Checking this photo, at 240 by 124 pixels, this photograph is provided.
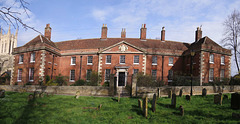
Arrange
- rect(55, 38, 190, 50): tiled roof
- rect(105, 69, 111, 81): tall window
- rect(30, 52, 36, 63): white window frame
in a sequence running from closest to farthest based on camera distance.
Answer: rect(105, 69, 111, 81): tall window
rect(30, 52, 36, 63): white window frame
rect(55, 38, 190, 50): tiled roof

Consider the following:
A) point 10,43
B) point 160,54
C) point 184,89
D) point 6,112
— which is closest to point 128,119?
point 6,112

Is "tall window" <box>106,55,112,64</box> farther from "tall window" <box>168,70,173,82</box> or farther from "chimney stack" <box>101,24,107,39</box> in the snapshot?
"tall window" <box>168,70,173,82</box>

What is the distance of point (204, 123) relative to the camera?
21.9 feet

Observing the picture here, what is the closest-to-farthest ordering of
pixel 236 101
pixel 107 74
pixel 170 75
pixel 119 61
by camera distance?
1. pixel 236 101
2. pixel 107 74
3. pixel 119 61
4. pixel 170 75

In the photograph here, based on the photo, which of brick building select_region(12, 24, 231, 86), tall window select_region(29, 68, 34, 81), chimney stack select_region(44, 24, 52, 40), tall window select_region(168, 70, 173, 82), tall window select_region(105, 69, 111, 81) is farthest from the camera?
chimney stack select_region(44, 24, 52, 40)

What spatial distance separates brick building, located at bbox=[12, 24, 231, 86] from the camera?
2378 cm

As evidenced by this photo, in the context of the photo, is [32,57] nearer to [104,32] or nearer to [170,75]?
[104,32]

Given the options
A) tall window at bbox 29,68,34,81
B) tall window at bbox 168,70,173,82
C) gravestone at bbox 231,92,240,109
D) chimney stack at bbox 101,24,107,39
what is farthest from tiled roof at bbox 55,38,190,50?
gravestone at bbox 231,92,240,109

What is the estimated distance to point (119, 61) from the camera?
83.6 feet

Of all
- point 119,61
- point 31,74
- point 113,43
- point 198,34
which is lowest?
point 31,74

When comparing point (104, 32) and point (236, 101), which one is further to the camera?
point (104, 32)

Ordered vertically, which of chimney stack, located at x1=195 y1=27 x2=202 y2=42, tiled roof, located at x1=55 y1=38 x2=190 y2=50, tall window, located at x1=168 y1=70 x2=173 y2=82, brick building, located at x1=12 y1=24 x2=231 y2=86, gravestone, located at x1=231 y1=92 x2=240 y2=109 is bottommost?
gravestone, located at x1=231 y1=92 x2=240 y2=109

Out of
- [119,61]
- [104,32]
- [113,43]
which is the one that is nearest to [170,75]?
[119,61]

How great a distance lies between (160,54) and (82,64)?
1444 cm
